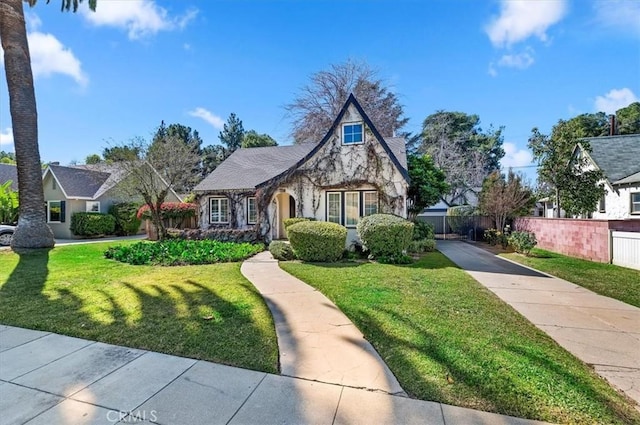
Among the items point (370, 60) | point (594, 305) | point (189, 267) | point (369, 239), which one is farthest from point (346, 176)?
point (370, 60)

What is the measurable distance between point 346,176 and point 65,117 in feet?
65.9

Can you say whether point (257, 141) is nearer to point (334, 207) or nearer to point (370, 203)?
point (334, 207)

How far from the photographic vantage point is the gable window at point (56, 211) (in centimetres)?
2184

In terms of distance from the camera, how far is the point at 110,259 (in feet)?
37.3

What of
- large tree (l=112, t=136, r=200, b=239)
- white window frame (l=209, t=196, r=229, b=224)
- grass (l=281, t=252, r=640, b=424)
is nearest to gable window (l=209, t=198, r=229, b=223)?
white window frame (l=209, t=196, r=229, b=224)

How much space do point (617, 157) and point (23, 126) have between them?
3119 centimetres

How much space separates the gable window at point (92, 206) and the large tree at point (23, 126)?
9.19m

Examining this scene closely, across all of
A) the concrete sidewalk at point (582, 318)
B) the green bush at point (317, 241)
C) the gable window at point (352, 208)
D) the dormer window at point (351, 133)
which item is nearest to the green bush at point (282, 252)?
the green bush at point (317, 241)

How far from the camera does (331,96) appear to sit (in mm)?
29641

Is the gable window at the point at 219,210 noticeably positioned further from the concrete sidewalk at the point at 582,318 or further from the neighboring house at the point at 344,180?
the concrete sidewalk at the point at 582,318

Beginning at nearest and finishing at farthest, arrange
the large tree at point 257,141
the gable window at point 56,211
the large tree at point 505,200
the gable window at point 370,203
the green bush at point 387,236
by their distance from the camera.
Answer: the green bush at point 387,236 < the gable window at point 370,203 < the large tree at point 505,200 < the gable window at point 56,211 < the large tree at point 257,141

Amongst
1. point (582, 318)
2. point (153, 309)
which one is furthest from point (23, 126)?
point (582, 318)

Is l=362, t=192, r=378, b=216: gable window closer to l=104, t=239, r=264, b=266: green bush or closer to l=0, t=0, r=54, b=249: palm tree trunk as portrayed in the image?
l=104, t=239, r=264, b=266: green bush

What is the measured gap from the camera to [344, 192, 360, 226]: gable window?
13867 mm
